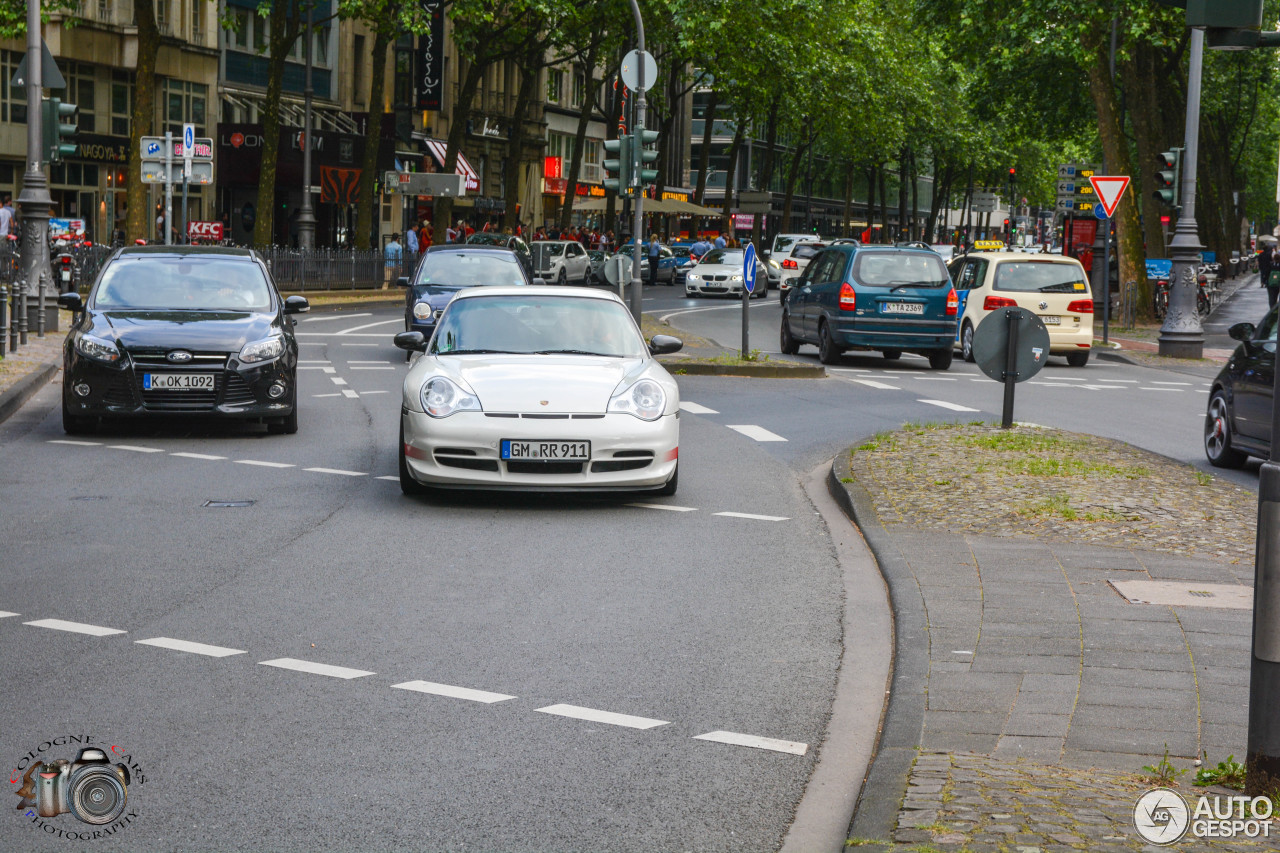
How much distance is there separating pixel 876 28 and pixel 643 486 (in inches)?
2471

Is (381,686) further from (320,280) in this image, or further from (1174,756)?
(320,280)

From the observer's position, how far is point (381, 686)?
6.07 meters

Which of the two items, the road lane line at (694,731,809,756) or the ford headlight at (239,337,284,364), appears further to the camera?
the ford headlight at (239,337,284,364)

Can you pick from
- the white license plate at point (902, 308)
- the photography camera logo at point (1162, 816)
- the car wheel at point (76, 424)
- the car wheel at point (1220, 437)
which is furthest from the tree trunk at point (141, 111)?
the photography camera logo at point (1162, 816)

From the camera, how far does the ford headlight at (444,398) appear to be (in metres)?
10.3

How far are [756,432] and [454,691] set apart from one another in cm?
963

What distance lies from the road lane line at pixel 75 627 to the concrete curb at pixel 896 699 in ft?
10.1

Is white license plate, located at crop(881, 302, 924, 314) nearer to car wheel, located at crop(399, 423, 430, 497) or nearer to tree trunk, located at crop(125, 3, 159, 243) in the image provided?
car wheel, located at crop(399, 423, 430, 497)

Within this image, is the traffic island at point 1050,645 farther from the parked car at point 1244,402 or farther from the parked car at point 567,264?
the parked car at point 567,264

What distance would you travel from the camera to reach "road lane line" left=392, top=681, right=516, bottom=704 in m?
5.93

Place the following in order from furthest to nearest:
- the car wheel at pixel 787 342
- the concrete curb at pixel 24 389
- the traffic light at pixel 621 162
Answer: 1. the car wheel at pixel 787 342
2. the traffic light at pixel 621 162
3. the concrete curb at pixel 24 389

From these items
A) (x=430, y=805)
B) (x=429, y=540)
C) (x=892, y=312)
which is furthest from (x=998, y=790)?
(x=892, y=312)

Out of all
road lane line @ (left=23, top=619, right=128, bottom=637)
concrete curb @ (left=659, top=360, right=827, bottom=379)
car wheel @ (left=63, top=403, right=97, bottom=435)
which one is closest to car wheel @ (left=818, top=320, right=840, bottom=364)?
concrete curb @ (left=659, top=360, right=827, bottom=379)

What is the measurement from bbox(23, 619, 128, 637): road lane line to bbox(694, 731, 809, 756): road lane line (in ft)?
8.68
